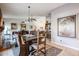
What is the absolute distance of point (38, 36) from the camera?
6.19 feet

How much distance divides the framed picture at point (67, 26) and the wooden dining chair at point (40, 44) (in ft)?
0.88

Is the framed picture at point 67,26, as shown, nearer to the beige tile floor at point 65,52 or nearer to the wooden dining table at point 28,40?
the beige tile floor at point 65,52

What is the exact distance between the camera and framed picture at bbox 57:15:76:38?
5.81ft

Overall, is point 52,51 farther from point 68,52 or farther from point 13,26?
point 13,26

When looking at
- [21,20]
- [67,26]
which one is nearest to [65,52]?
[67,26]

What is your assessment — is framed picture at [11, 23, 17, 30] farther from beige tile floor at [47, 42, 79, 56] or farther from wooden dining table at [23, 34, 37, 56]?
beige tile floor at [47, 42, 79, 56]

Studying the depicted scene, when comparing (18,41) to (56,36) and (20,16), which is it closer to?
(20,16)

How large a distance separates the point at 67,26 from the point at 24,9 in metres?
0.75

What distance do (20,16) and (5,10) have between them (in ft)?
0.84

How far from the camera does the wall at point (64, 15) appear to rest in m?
1.76

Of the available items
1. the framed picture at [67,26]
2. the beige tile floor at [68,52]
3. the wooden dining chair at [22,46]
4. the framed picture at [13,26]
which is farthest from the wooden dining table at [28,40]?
the framed picture at [67,26]

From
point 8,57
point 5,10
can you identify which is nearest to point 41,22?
point 5,10

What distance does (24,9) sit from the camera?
72.6 inches

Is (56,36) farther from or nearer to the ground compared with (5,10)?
nearer to the ground
